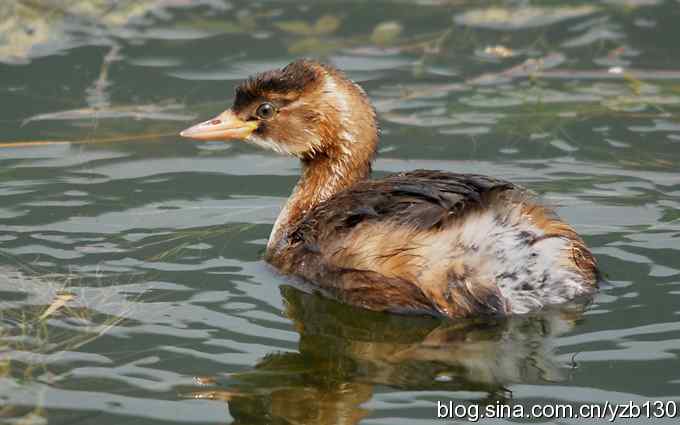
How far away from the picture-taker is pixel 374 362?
5.39 m

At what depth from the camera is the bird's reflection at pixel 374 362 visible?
498 centimetres

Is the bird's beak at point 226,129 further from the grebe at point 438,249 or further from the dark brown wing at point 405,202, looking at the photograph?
the dark brown wing at point 405,202

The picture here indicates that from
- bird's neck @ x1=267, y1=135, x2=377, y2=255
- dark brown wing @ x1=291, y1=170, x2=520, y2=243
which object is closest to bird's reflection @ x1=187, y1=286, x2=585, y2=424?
dark brown wing @ x1=291, y1=170, x2=520, y2=243

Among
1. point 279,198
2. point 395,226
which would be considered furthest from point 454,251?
point 279,198

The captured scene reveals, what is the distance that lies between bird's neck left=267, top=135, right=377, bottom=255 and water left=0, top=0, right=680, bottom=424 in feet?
0.99

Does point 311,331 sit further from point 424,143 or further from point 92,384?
point 424,143

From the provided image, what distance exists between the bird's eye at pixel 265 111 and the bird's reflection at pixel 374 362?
46.1 inches

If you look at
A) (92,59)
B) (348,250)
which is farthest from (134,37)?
(348,250)

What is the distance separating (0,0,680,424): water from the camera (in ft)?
16.8

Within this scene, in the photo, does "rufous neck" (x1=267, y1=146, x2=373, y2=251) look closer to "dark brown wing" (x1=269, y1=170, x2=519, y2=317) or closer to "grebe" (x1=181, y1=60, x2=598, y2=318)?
"grebe" (x1=181, y1=60, x2=598, y2=318)

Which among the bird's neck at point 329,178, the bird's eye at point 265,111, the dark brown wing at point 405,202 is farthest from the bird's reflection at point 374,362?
the bird's eye at point 265,111

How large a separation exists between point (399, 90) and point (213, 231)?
98.4 inches

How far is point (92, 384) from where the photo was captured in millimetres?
5070

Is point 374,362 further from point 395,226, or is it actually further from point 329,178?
point 329,178
